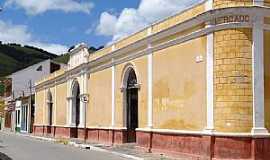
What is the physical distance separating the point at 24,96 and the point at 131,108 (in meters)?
38.3

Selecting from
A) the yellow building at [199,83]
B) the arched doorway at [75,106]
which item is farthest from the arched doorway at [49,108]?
the yellow building at [199,83]

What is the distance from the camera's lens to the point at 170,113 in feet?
72.5

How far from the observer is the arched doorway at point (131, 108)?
92.0 ft

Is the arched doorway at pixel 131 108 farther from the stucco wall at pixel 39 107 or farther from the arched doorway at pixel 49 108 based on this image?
the stucco wall at pixel 39 107

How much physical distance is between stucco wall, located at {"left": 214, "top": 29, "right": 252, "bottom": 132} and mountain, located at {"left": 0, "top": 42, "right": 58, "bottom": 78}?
113380 mm

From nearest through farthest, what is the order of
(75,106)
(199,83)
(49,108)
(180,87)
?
1. (199,83)
2. (180,87)
3. (75,106)
4. (49,108)

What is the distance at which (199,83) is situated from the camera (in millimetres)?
19766

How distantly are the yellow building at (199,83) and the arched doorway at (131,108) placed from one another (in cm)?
5

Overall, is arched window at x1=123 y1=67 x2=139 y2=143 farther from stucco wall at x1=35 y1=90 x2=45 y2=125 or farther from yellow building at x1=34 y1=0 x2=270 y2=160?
stucco wall at x1=35 y1=90 x2=45 y2=125

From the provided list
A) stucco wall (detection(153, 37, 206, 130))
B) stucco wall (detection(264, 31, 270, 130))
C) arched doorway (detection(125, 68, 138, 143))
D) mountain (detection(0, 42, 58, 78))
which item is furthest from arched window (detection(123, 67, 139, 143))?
mountain (detection(0, 42, 58, 78))

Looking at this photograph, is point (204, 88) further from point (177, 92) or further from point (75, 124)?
point (75, 124)

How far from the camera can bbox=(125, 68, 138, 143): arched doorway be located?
28.0 m

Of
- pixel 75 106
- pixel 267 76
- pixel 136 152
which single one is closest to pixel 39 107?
pixel 75 106

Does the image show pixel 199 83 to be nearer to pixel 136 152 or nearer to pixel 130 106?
pixel 136 152
